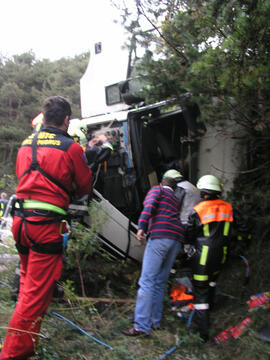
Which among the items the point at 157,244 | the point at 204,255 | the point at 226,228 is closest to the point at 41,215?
the point at 157,244

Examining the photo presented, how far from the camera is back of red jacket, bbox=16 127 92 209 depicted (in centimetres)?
224

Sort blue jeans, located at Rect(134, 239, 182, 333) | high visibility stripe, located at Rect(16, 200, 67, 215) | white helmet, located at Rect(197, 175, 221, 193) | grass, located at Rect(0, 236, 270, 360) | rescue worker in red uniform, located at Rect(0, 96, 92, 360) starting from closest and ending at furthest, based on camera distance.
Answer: rescue worker in red uniform, located at Rect(0, 96, 92, 360), high visibility stripe, located at Rect(16, 200, 67, 215), grass, located at Rect(0, 236, 270, 360), blue jeans, located at Rect(134, 239, 182, 333), white helmet, located at Rect(197, 175, 221, 193)

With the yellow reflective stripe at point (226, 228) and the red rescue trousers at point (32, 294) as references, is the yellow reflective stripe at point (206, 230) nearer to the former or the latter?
the yellow reflective stripe at point (226, 228)

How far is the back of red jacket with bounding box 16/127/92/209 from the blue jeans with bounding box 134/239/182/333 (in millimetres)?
1218

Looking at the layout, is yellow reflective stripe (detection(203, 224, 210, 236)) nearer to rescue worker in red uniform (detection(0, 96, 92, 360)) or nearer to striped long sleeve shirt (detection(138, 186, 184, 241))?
striped long sleeve shirt (detection(138, 186, 184, 241))

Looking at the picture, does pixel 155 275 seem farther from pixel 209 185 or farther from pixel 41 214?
pixel 41 214

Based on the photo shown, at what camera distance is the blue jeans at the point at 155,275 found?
3049 millimetres

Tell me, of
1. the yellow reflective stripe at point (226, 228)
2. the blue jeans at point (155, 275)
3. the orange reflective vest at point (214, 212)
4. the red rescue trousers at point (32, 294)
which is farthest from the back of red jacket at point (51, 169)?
the yellow reflective stripe at point (226, 228)

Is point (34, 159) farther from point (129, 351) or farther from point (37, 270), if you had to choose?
point (129, 351)

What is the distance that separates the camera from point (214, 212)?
10.5 ft

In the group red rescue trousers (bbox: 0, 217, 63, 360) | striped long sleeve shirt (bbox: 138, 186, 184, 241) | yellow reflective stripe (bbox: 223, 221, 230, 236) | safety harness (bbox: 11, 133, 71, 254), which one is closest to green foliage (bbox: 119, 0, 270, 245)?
yellow reflective stripe (bbox: 223, 221, 230, 236)

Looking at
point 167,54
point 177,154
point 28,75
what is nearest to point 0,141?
point 28,75

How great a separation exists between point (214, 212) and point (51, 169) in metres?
1.76

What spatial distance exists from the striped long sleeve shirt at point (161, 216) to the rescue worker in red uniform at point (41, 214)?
0.98 meters
